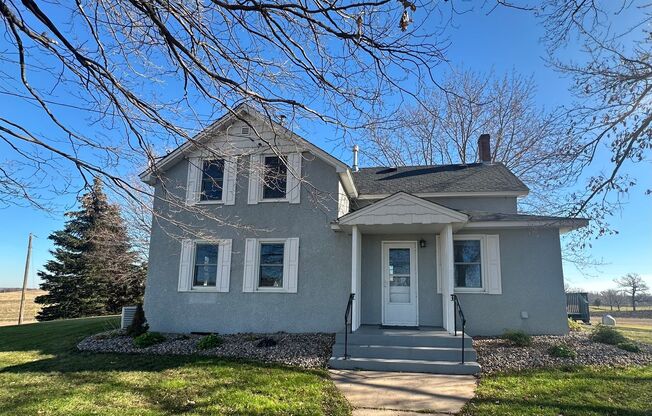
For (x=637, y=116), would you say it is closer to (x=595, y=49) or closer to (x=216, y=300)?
(x=595, y=49)

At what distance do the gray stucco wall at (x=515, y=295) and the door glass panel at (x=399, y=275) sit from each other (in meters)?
0.35

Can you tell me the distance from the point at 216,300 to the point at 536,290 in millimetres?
8538

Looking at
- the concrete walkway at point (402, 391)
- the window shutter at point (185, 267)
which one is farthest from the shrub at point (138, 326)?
the concrete walkway at point (402, 391)

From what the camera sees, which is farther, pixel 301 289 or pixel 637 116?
pixel 301 289

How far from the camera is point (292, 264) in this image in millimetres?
11164

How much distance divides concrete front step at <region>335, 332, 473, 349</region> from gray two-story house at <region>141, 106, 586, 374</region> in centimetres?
123

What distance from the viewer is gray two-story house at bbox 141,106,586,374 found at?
10.7 m

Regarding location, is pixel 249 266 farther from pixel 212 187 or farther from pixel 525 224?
pixel 525 224

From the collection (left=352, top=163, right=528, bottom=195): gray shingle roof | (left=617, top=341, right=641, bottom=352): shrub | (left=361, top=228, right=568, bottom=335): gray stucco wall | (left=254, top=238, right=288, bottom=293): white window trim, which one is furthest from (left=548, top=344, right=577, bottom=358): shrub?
(left=254, top=238, right=288, bottom=293): white window trim

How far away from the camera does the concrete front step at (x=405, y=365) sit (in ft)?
25.1

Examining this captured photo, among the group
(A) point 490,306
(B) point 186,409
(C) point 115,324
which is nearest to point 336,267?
(A) point 490,306

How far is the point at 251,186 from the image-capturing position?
12.0 m

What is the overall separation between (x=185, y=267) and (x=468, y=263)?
7891mm

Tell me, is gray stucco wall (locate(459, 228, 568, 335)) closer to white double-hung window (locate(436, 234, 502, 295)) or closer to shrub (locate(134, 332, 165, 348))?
white double-hung window (locate(436, 234, 502, 295))
